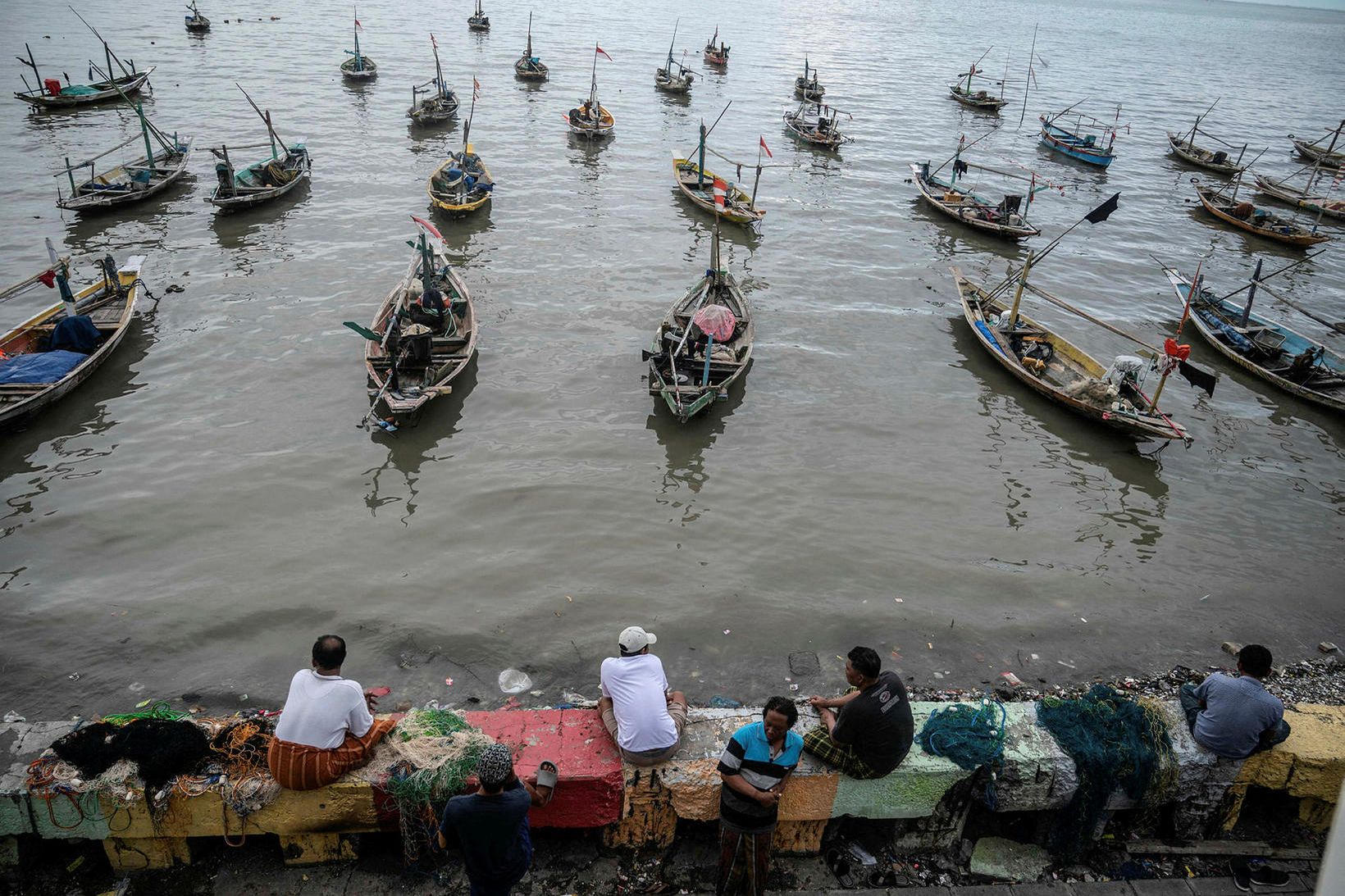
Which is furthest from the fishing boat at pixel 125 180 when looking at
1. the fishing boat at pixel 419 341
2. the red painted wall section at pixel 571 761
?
the red painted wall section at pixel 571 761

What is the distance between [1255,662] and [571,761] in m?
5.53

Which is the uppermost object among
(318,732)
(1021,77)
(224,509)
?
(1021,77)

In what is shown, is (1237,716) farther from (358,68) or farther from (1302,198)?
(358,68)

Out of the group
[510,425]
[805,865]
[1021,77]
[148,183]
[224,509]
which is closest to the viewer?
[805,865]

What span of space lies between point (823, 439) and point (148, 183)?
73.2 feet

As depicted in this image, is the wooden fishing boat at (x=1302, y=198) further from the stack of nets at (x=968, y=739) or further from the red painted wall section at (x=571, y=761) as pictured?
the red painted wall section at (x=571, y=761)

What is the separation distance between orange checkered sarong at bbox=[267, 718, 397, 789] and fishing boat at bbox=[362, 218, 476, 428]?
27.4 ft

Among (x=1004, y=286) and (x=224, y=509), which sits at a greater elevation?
(x=1004, y=286)

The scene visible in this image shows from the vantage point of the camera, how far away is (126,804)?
553 centimetres

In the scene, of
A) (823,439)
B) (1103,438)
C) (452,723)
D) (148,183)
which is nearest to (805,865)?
(452,723)

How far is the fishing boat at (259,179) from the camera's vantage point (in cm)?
2269

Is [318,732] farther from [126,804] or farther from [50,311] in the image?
[50,311]

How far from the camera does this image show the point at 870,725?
Answer: 5.70m

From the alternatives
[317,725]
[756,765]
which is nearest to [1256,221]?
[756,765]
